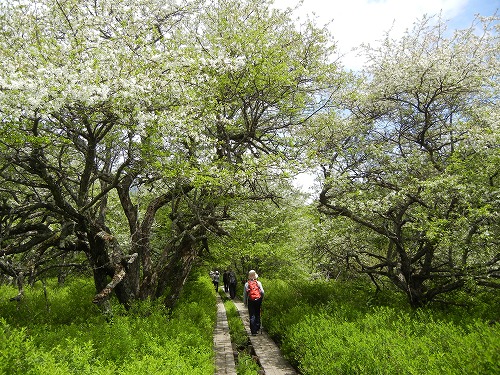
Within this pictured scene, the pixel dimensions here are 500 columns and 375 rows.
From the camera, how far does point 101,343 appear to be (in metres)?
5.27

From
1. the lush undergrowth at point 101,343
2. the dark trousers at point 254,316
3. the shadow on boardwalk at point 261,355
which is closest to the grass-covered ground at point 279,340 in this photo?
the lush undergrowth at point 101,343

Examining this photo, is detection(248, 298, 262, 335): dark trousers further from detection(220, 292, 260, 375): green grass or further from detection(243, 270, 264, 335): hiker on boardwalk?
detection(220, 292, 260, 375): green grass

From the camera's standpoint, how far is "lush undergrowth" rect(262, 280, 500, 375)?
4504 millimetres

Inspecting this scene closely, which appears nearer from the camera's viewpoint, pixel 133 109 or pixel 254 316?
pixel 133 109

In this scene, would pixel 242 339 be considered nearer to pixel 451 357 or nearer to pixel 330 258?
pixel 330 258

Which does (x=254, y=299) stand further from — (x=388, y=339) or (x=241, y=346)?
(x=388, y=339)

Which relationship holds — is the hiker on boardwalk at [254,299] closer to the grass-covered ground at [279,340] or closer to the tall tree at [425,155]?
the grass-covered ground at [279,340]

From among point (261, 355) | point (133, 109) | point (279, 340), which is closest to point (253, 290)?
point (279, 340)

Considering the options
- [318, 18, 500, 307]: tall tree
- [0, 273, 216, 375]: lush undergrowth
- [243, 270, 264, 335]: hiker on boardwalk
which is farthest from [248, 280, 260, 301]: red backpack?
[318, 18, 500, 307]: tall tree

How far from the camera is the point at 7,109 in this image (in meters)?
4.97

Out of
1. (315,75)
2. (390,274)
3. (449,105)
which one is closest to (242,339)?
(390,274)

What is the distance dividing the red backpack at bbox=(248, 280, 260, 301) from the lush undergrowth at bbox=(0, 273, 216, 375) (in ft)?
5.17

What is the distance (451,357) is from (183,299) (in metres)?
9.85

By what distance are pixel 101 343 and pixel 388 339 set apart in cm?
470
